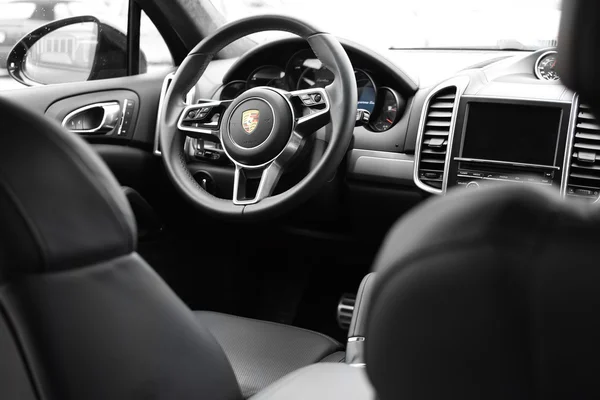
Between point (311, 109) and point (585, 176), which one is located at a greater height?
point (311, 109)

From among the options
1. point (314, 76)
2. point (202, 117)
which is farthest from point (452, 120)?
point (202, 117)

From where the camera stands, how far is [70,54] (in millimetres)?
2504

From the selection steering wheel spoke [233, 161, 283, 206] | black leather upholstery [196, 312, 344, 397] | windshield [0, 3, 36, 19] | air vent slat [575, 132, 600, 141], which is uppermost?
windshield [0, 3, 36, 19]

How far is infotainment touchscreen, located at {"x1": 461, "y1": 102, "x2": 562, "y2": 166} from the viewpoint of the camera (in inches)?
77.0

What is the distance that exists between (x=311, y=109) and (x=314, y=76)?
38 cm

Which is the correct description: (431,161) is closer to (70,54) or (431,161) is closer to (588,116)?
(70,54)

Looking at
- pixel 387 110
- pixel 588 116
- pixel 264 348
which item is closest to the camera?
pixel 588 116

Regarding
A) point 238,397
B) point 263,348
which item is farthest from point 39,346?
point 263,348

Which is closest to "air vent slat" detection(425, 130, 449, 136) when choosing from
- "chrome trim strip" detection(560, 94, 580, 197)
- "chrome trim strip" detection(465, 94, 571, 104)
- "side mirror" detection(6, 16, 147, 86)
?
"chrome trim strip" detection(465, 94, 571, 104)

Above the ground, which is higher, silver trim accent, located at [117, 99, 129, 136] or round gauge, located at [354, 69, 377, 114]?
round gauge, located at [354, 69, 377, 114]

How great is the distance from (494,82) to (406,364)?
66.6 inches

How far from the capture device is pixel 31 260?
758 mm

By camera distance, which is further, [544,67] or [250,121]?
[544,67]

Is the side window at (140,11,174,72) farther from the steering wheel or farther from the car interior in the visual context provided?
the steering wheel
